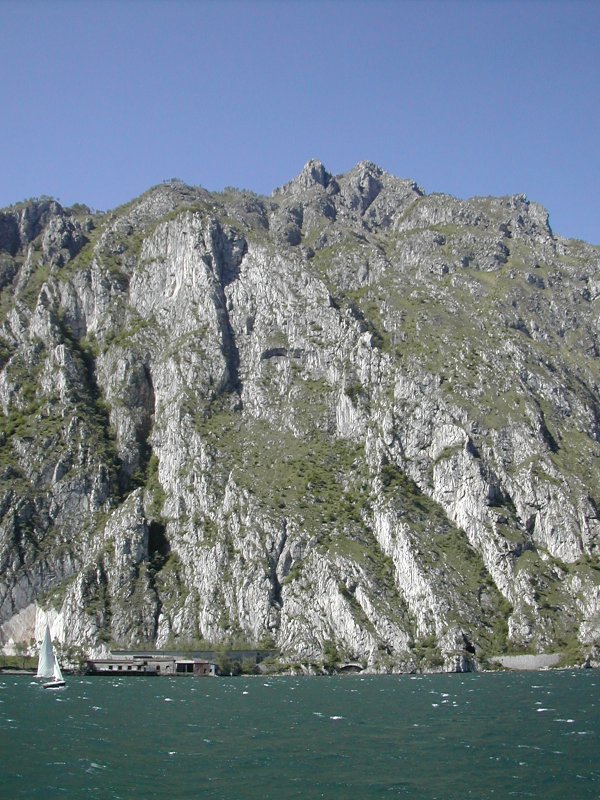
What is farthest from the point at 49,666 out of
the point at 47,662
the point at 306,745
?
the point at 306,745

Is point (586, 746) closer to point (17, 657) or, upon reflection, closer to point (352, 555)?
point (352, 555)

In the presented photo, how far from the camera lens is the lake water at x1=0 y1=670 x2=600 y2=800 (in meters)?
54.6

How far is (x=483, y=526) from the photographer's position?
19312 centimetres

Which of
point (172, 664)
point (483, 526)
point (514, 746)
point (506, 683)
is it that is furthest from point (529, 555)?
point (514, 746)

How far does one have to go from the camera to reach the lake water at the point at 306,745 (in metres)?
54.6

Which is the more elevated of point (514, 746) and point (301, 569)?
point (301, 569)

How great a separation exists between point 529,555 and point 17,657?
343 feet

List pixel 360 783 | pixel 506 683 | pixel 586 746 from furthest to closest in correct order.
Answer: pixel 506 683 → pixel 586 746 → pixel 360 783

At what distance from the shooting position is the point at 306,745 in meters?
70.3

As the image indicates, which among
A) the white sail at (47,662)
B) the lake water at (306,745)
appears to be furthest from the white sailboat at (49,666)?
the lake water at (306,745)

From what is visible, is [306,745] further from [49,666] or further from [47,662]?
[47,662]

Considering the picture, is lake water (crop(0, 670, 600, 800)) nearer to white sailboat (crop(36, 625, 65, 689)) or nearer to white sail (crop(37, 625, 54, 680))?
white sailboat (crop(36, 625, 65, 689))

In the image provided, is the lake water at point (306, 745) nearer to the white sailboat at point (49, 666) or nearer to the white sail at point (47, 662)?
the white sailboat at point (49, 666)

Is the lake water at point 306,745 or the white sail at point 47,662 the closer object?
the lake water at point 306,745
